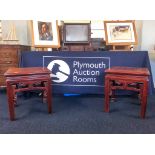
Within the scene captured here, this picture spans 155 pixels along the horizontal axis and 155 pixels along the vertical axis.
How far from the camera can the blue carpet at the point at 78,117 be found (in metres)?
1.53

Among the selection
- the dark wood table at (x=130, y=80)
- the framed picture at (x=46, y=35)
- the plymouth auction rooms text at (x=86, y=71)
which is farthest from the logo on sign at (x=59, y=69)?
the dark wood table at (x=130, y=80)

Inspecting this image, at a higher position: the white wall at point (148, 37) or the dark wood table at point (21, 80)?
the white wall at point (148, 37)

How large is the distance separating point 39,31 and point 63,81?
69cm

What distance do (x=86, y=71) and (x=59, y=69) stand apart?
321 millimetres

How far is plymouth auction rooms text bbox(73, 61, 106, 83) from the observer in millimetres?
2234

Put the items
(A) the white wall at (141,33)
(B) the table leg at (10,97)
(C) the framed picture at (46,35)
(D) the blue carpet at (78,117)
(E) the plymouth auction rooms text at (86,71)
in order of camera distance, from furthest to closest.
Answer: (A) the white wall at (141,33) < (C) the framed picture at (46,35) < (E) the plymouth auction rooms text at (86,71) < (B) the table leg at (10,97) < (D) the blue carpet at (78,117)

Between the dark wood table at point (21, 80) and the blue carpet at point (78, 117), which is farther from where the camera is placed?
the dark wood table at point (21, 80)

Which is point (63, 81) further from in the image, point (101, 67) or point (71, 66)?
point (101, 67)

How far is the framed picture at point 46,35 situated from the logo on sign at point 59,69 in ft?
Result: 0.87

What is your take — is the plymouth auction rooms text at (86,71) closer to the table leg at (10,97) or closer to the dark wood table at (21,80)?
the dark wood table at (21,80)

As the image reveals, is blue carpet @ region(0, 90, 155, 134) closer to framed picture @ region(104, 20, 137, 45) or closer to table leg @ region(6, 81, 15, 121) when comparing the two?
table leg @ region(6, 81, 15, 121)
